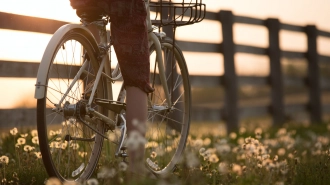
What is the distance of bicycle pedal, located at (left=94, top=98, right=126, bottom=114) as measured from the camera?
3.37 meters

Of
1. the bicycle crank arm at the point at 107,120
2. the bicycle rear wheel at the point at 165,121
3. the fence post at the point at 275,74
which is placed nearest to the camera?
the bicycle crank arm at the point at 107,120

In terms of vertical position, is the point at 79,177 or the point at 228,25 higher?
the point at 228,25

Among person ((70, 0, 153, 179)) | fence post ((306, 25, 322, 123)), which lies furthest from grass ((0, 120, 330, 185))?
fence post ((306, 25, 322, 123))

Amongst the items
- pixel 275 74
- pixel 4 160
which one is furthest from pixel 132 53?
pixel 275 74

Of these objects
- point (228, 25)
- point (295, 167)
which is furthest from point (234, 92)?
point (295, 167)

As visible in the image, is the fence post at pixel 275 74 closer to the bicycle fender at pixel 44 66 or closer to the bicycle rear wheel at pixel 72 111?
the bicycle rear wheel at pixel 72 111

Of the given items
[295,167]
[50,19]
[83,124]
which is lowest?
[295,167]

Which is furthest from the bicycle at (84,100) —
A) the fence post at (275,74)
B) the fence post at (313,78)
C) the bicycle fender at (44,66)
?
the fence post at (313,78)

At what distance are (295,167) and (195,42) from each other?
4971 mm

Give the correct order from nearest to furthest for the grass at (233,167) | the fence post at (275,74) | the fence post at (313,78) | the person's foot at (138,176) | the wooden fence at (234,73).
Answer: the person's foot at (138,176) < the grass at (233,167) < the wooden fence at (234,73) < the fence post at (275,74) < the fence post at (313,78)

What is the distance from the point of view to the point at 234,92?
30.6 ft

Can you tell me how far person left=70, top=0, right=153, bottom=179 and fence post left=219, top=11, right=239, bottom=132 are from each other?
6.19 m

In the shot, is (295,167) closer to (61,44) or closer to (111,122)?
(111,122)

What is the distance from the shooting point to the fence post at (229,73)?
9.28 m
